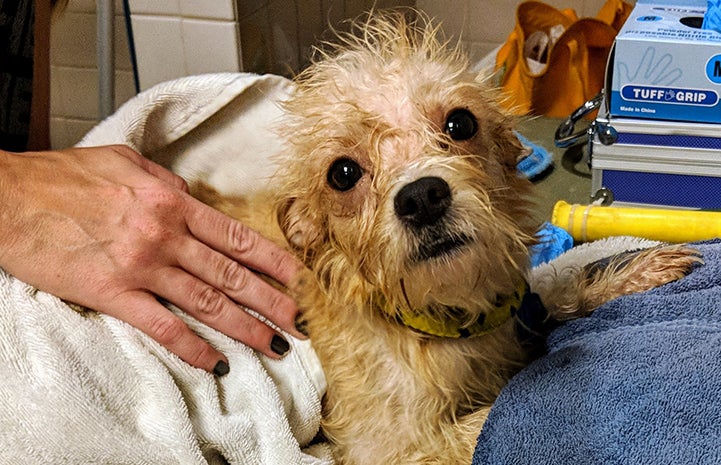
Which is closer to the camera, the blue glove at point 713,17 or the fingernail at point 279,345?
the fingernail at point 279,345

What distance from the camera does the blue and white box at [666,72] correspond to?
1.60 metres

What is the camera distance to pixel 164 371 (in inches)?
41.3

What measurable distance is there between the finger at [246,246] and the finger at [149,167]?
0.08 metres

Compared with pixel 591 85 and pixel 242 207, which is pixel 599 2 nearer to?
pixel 591 85

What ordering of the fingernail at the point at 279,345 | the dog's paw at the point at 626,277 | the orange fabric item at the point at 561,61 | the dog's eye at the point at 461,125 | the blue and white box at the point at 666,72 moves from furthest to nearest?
the orange fabric item at the point at 561,61
the blue and white box at the point at 666,72
the dog's paw at the point at 626,277
the fingernail at the point at 279,345
the dog's eye at the point at 461,125

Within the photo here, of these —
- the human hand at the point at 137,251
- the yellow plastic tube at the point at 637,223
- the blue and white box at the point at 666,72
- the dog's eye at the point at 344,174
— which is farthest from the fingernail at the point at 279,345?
the blue and white box at the point at 666,72

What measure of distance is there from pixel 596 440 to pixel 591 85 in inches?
60.0

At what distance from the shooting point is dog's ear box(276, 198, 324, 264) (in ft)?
3.78

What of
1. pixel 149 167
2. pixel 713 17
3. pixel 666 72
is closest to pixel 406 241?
pixel 149 167

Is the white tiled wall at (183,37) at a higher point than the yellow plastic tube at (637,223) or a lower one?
higher

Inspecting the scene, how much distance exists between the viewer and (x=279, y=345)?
3.85ft

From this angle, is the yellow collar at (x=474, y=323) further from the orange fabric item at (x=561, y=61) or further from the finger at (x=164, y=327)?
the orange fabric item at (x=561, y=61)

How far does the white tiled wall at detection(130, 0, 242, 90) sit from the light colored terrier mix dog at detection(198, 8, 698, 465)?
1.16 ft

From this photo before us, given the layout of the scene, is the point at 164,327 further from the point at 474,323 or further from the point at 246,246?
the point at 474,323
